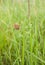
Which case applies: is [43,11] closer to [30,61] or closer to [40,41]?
[40,41]

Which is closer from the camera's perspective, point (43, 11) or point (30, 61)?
point (30, 61)

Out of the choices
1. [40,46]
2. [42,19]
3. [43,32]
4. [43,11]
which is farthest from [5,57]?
[43,11]

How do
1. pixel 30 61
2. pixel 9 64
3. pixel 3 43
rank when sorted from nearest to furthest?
pixel 30 61, pixel 9 64, pixel 3 43

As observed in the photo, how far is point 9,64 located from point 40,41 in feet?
0.87

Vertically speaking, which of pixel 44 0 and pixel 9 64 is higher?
pixel 44 0

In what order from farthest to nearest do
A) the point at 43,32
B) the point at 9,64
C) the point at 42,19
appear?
the point at 42,19, the point at 43,32, the point at 9,64

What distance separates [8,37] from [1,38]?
0.16 ft

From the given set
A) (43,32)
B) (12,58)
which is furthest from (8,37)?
(43,32)

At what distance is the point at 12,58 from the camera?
1.26 meters

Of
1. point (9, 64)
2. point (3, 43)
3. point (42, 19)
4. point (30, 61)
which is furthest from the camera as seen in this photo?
point (42, 19)

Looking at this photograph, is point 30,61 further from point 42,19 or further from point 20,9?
point 20,9

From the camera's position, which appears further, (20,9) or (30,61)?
(20,9)

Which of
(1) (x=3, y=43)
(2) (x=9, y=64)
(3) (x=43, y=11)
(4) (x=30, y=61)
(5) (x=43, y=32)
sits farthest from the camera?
(3) (x=43, y=11)

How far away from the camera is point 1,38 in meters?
1.38
